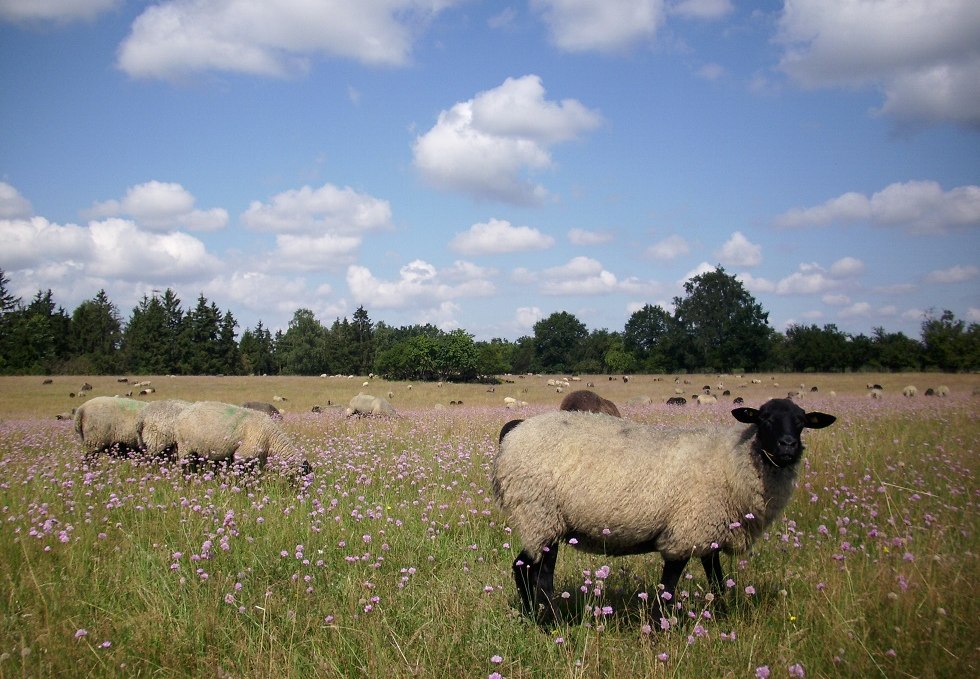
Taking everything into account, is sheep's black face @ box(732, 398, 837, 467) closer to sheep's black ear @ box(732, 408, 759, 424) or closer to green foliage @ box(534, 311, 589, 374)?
sheep's black ear @ box(732, 408, 759, 424)

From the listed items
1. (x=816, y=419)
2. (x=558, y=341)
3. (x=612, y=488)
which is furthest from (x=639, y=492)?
(x=558, y=341)

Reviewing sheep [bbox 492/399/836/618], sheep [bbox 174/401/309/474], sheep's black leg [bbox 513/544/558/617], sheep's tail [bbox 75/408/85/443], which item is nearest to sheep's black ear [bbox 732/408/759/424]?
sheep [bbox 492/399/836/618]

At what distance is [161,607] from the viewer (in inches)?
185

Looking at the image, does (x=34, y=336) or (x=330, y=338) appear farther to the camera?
(x=330, y=338)

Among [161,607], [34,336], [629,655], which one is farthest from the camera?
[34,336]

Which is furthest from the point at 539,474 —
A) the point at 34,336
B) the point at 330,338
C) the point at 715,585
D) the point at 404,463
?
the point at 330,338

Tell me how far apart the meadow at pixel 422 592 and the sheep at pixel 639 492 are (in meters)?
0.35

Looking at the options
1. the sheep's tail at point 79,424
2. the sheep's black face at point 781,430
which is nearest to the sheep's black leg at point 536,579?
the sheep's black face at point 781,430

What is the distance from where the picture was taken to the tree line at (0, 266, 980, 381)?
248 ft

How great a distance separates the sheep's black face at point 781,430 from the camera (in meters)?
5.02

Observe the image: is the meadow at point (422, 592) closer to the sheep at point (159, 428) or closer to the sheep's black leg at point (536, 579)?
the sheep's black leg at point (536, 579)

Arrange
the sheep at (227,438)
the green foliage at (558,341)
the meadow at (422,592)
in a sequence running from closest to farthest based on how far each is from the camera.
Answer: the meadow at (422,592) < the sheep at (227,438) < the green foliage at (558,341)

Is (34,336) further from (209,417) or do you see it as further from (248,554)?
(248,554)

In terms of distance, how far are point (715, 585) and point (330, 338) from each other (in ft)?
380
